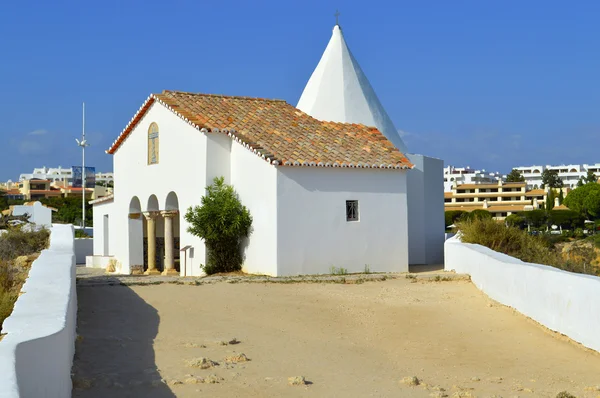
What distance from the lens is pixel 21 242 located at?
1995 centimetres

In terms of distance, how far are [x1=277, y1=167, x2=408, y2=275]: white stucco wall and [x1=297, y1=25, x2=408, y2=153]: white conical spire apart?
3859 millimetres

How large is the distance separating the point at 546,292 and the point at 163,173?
1401cm

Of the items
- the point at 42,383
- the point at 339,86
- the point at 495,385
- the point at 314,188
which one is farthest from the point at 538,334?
the point at 339,86

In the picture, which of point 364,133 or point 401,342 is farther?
point 364,133

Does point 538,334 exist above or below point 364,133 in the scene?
below

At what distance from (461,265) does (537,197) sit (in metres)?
97.8

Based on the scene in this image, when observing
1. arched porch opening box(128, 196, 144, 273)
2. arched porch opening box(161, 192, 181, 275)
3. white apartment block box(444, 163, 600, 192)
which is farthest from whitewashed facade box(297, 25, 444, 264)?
white apartment block box(444, 163, 600, 192)

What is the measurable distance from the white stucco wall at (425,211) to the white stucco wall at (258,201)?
5887mm

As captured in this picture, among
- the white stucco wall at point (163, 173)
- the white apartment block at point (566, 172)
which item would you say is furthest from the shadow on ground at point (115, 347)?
the white apartment block at point (566, 172)

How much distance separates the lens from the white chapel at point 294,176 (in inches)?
760

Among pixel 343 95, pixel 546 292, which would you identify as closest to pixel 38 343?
pixel 546 292

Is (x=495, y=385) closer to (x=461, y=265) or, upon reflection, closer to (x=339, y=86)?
(x=461, y=265)

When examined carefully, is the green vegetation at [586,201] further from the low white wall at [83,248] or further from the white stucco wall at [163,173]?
the white stucco wall at [163,173]

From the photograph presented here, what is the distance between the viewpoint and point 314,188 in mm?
19562
